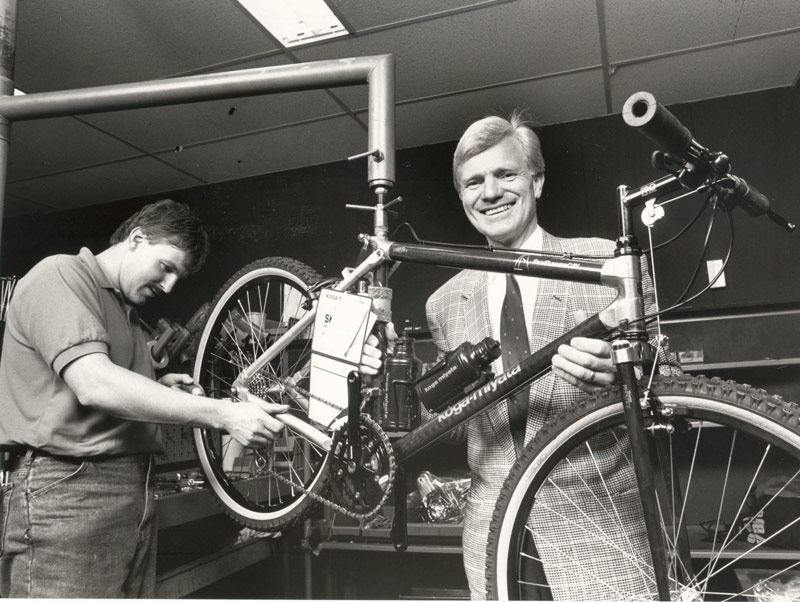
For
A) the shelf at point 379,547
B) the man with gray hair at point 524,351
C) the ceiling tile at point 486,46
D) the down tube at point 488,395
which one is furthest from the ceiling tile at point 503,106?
the shelf at point 379,547

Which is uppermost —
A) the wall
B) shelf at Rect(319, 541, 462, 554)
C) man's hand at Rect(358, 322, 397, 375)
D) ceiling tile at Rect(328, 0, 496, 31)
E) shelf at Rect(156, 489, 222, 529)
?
ceiling tile at Rect(328, 0, 496, 31)

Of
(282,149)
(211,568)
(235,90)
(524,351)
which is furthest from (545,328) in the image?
(211,568)

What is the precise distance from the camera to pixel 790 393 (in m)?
1.80

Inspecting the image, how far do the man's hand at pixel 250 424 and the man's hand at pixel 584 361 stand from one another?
1.11ft

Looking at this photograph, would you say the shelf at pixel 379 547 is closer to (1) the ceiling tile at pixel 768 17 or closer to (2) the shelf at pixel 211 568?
(2) the shelf at pixel 211 568

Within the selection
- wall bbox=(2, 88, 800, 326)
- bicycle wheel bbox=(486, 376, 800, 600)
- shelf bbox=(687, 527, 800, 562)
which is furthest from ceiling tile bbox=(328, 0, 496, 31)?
shelf bbox=(687, 527, 800, 562)

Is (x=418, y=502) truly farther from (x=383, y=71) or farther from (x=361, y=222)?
(x=383, y=71)

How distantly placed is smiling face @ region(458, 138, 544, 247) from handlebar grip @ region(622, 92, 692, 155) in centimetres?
33

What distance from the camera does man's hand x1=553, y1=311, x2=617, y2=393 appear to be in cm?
63

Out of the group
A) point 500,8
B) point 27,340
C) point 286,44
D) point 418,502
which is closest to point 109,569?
point 27,340

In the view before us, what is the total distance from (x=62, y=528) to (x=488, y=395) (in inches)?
25.9

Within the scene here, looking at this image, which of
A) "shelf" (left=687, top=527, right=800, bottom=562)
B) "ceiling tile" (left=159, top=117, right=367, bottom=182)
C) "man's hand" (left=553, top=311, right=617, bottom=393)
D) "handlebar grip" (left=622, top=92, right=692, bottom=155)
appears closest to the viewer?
"handlebar grip" (left=622, top=92, right=692, bottom=155)

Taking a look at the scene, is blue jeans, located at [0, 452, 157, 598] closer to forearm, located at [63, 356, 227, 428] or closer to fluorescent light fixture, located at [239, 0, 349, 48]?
forearm, located at [63, 356, 227, 428]

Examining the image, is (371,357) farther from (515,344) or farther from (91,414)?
(91,414)
